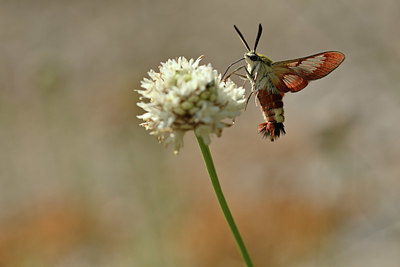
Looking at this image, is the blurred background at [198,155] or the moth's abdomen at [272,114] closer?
the moth's abdomen at [272,114]

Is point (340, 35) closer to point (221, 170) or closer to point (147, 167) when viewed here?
point (221, 170)

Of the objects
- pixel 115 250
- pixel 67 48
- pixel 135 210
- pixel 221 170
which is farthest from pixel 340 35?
pixel 67 48

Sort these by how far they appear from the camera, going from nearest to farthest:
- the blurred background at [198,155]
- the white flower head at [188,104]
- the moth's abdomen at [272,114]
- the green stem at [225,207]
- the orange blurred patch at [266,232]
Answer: the green stem at [225,207] < the white flower head at [188,104] < the moth's abdomen at [272,114] < the orange blurred patch at [266,232] < the blurred background at [198,155]

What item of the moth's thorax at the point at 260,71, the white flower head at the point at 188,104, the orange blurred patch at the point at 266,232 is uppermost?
the moth's thorax at the point at 260,71

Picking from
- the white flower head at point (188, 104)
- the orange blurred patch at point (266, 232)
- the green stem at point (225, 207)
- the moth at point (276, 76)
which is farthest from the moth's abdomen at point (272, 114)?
the orange blurred patch at point (266, 232)

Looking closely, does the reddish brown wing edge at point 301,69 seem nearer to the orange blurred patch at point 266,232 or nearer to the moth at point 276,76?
the moth at point 276,76

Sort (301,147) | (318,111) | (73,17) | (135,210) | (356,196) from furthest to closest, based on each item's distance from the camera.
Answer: (73,17), (318,111), (301,147), (135,210), (356,196)

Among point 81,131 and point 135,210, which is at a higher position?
point 81,131
